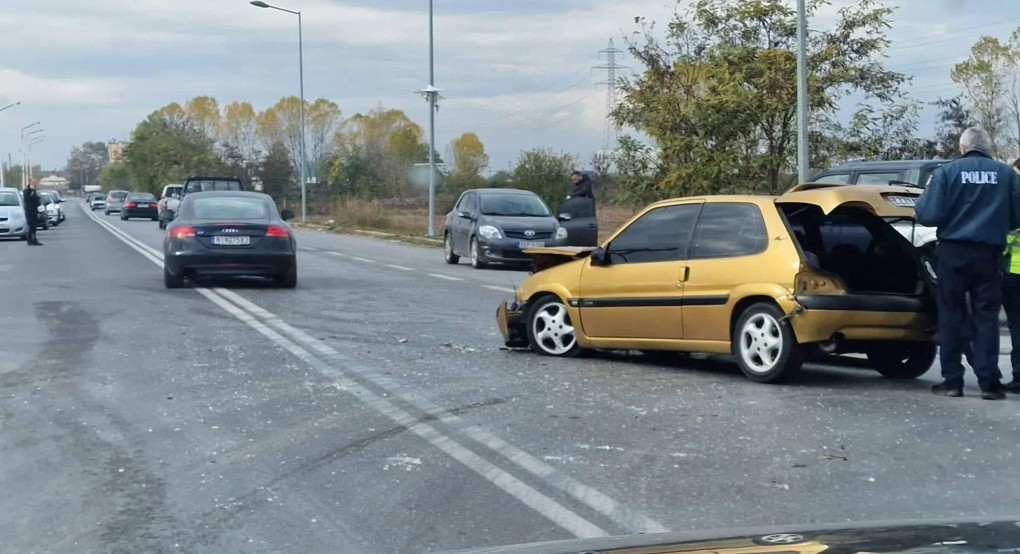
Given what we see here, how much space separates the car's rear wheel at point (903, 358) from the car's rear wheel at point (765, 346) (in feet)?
2.61

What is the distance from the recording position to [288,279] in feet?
63.3

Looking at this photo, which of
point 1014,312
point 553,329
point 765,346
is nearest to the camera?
point 1014,312

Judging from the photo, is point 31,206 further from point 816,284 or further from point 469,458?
point 469,458

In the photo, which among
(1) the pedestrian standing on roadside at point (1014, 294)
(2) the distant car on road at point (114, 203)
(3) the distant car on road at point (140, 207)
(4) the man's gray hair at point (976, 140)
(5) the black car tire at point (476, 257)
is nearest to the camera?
(4) the man's gray hair at point (976, 140)

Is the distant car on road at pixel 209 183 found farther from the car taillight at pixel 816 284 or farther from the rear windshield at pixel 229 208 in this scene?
the car taillight at pixel 816 284

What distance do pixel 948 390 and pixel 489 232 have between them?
1550 cm

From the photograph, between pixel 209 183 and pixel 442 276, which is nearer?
pixel 442 276

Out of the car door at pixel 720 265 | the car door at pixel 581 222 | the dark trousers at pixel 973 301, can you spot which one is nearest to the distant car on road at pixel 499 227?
the car door at pixel 581 222

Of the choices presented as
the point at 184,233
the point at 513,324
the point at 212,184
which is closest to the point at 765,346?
the point at 513,324

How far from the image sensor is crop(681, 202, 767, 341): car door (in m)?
9.80

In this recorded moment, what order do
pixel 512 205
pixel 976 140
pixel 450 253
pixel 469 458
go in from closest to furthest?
pixel 469 458 → pixel 976 140 → pixel 512 205 → pixel 450 253

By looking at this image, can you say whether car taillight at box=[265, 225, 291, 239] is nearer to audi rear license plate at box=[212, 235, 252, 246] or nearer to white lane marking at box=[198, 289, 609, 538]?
audi rear license plate at box=[212, 235, 252, 246]

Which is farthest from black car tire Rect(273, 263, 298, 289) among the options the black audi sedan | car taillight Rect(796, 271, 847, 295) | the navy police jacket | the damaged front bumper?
the navy police jacket

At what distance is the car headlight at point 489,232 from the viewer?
2434 cm
